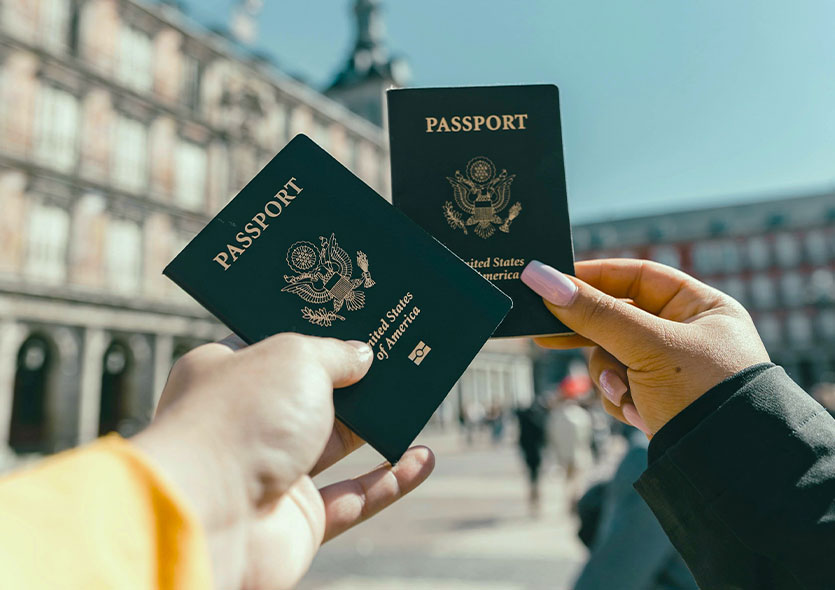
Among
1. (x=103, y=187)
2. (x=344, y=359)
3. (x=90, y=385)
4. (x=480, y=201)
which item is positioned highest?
(x=103, y=187)

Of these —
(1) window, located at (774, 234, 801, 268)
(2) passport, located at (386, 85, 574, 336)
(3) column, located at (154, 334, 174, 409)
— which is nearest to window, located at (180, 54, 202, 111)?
(3) column, located at (154, 334, 174, 409)

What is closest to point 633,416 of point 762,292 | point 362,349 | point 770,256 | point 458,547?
point 362,349

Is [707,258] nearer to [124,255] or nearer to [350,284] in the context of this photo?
[124,255]

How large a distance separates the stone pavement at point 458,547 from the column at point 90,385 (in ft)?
45.1

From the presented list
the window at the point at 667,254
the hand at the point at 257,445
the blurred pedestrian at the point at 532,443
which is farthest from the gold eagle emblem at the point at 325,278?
the window at the point at 667,254

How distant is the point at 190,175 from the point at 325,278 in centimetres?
2599

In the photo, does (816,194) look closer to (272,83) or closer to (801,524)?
(272,83)

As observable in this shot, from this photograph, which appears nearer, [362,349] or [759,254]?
[362,349]

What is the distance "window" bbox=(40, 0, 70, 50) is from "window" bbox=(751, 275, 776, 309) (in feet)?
170

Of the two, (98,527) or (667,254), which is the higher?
(667,254)

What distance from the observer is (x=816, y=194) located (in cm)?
5341

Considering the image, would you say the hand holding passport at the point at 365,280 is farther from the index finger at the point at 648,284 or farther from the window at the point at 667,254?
the window at the point at 667,254

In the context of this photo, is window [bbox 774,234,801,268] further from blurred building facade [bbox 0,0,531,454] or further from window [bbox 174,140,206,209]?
window [bbox 174,140,206,209]

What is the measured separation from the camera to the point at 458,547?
672cm
